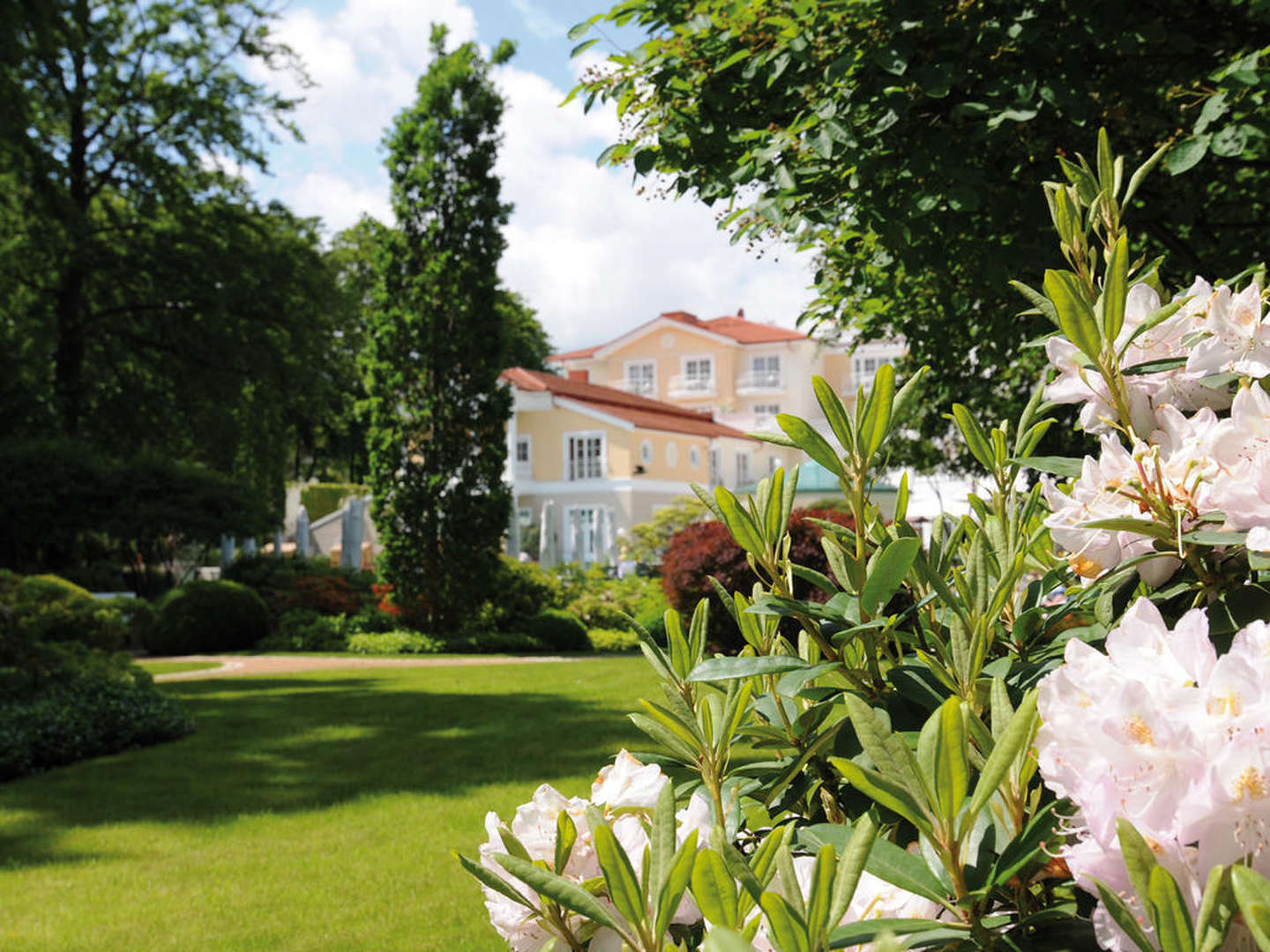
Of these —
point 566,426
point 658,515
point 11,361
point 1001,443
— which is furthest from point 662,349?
point 1001,443

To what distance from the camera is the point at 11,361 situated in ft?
63.5

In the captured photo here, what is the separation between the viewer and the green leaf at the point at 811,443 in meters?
1.03

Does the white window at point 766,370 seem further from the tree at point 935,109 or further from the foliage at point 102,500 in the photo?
the tree at point 935,109

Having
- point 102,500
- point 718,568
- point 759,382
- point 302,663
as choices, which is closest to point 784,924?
point 718,568

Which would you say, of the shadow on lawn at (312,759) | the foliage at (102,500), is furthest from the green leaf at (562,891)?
A: the foliage at (102,500)

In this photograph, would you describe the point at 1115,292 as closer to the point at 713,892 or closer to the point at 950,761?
the point at 950,761

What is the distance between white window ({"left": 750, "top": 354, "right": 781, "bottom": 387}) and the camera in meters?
45.1

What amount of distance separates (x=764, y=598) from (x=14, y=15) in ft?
45.0

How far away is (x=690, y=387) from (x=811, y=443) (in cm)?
4554

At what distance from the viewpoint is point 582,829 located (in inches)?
40.2

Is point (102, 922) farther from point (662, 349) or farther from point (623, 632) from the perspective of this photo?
point (662, 349)

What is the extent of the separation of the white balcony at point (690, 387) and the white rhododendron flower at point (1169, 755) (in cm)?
4525

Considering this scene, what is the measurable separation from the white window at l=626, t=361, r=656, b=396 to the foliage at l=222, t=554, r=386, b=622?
26696 millimetres

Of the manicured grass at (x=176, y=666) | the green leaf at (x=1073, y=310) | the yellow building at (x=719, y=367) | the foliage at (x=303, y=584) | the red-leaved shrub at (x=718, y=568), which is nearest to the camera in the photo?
the green leaf at (x=1073, y=310)
